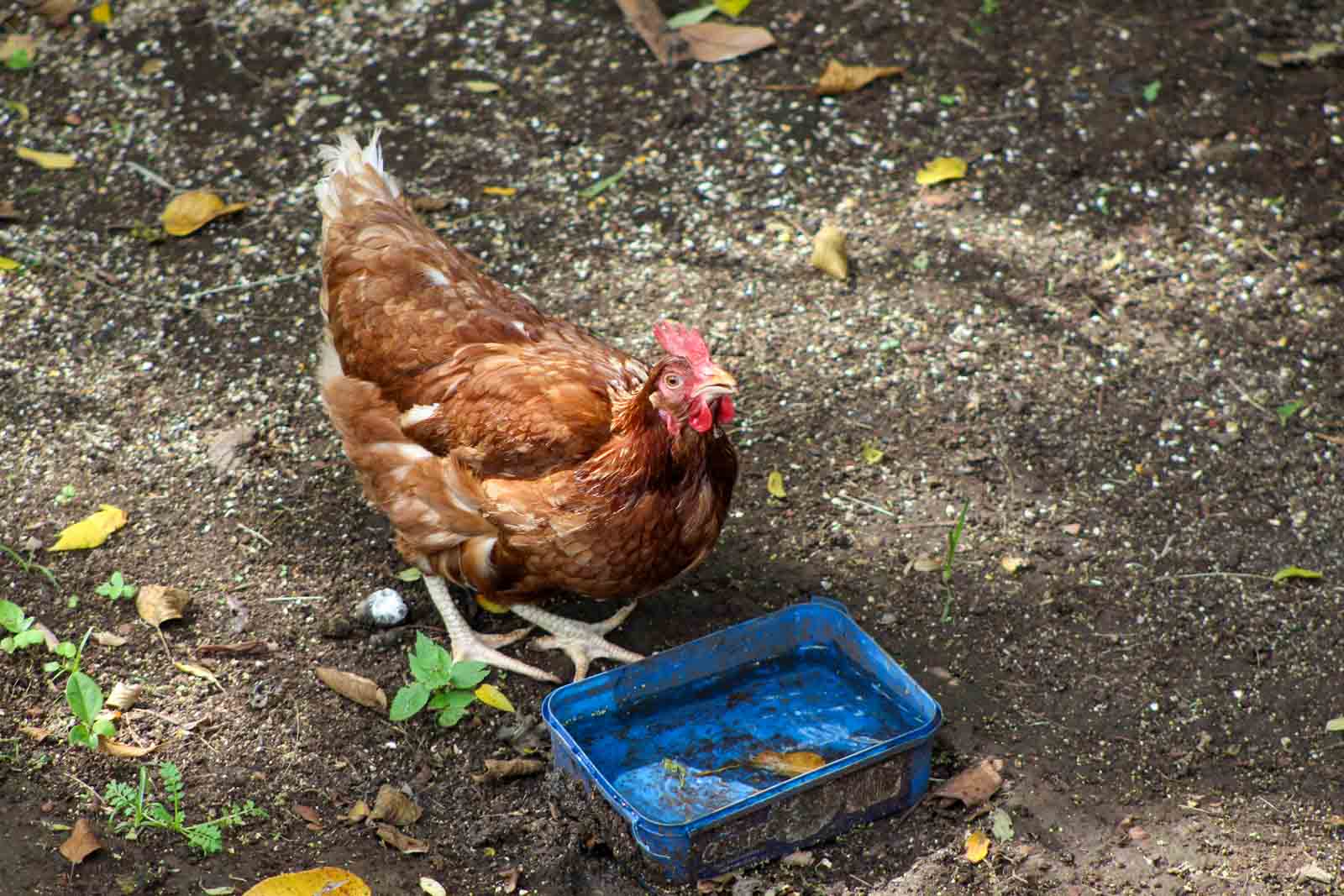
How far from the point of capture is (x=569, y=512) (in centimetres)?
376

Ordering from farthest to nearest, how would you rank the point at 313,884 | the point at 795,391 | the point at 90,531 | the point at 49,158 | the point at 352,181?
the point at 49,158 < the point at 795,391 < the point at 352,181 < the point at 90,531 < the point at 313,884

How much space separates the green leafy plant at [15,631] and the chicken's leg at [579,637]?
1388 mm

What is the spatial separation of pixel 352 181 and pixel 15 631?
67.8 inches

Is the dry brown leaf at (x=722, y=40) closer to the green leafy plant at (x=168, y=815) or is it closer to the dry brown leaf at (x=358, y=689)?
the dry brown leaf at (x=358, y=689)

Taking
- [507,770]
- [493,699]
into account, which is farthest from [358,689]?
[507,770]

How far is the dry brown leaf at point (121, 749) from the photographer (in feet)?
12.3

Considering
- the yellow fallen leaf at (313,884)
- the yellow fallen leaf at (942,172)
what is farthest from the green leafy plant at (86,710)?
the yellow fallen leaf at (942,172)

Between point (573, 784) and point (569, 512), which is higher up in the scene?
point (569, 512)

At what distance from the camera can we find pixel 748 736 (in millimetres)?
3820

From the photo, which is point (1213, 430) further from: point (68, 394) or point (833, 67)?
point (68, 394)

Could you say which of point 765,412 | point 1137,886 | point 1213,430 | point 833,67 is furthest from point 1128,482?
point 833,67

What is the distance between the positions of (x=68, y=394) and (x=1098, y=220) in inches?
158

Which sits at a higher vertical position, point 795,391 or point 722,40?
point 722,40

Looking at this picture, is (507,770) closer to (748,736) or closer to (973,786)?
(748,736)
